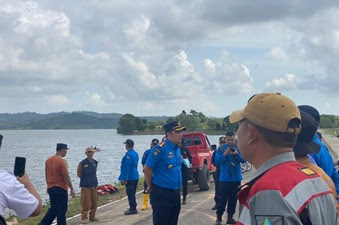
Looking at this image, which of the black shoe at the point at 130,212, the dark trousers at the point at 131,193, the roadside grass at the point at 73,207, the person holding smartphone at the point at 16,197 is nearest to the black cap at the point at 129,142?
the dark trousers at the point at 131,193

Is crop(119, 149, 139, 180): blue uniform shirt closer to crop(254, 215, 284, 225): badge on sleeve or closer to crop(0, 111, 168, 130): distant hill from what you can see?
crop(254, 215, 284, 225): badge on sleeve

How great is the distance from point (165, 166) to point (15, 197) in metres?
4.63

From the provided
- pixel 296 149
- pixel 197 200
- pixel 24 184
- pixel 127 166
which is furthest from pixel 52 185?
pixel 296 149

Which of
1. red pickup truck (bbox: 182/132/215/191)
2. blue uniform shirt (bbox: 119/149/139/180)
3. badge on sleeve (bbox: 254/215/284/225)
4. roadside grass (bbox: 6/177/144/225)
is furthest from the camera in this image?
red pickup truck (bbox: 182/132/215/191)

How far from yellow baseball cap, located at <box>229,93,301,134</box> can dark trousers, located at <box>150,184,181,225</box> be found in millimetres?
4951

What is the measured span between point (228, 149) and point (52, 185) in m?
3.60

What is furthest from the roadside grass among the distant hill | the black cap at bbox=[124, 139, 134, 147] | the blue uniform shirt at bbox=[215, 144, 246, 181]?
the distant hill

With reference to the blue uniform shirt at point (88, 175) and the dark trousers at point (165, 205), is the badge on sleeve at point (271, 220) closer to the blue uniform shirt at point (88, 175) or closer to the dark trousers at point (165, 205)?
the dark trousers at point (165, 205)

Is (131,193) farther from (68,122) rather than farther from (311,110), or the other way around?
(68,122)

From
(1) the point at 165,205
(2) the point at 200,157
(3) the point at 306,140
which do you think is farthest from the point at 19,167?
(2) the point at 200,157

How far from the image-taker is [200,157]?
17078mm

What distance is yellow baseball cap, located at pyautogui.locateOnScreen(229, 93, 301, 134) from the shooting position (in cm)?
228

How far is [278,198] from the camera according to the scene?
2.02m

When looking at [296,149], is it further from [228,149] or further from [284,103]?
[228,149]
